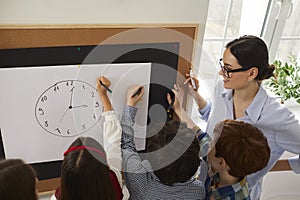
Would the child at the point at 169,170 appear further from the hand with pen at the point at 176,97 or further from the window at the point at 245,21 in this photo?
the window at the point at 245,21

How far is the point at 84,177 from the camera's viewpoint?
3.13 ft

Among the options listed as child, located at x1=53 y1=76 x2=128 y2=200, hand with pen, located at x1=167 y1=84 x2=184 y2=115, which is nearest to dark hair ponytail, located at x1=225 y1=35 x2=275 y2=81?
hand with pen, located at x1=167 y1=84 x2=184 y2=115

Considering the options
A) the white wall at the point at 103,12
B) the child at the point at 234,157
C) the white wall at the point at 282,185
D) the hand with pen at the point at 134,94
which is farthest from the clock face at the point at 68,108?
the white wall at the point at 282,185

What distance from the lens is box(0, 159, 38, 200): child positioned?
0.88 meters

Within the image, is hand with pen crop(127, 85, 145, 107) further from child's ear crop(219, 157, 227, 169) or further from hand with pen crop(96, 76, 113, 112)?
child's ear crop(219, 157, 227, 169)

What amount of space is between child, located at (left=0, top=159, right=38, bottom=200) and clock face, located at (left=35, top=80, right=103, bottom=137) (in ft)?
1.45

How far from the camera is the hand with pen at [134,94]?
4.66ft

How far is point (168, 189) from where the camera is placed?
1105 mm

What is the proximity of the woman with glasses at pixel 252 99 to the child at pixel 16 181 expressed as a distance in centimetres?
69

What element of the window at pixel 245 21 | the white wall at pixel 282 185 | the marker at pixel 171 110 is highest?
the window at pixel 245 21

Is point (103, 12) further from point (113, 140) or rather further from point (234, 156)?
point (234, 156)

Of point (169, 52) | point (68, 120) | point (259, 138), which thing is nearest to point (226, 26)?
point (169, 52)

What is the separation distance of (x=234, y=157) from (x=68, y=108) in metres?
0.65

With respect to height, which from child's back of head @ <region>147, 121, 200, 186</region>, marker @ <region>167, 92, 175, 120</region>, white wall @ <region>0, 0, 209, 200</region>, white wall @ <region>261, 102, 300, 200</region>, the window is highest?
white wall @ <region>0, 0, 209, 200</region>
